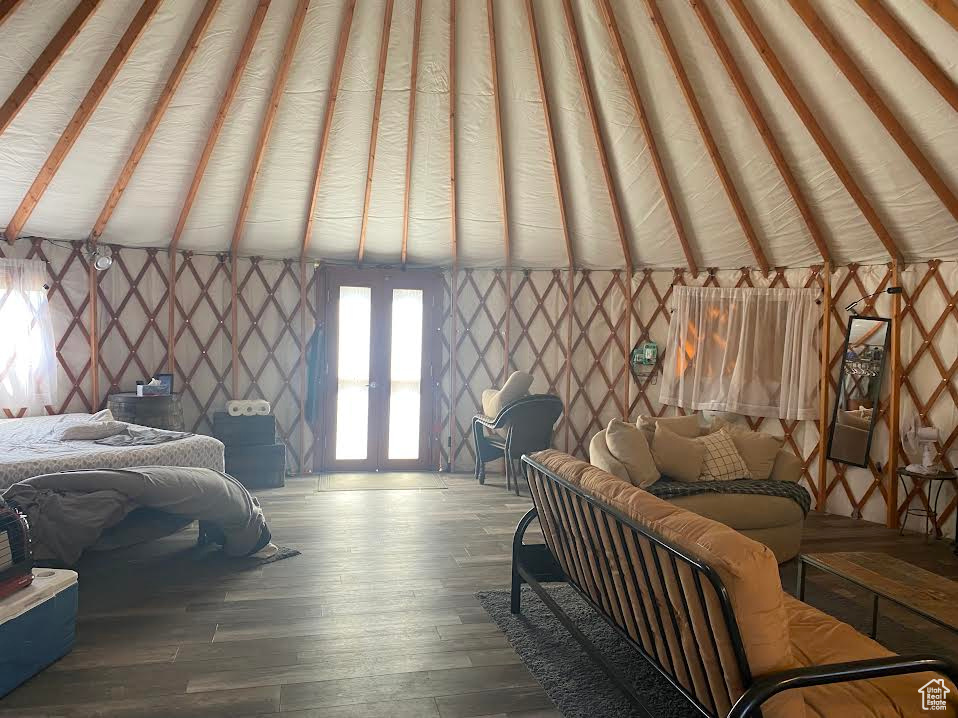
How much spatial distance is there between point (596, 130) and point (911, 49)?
189cm

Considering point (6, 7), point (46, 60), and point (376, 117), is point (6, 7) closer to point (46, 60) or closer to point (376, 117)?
point (46, 60)

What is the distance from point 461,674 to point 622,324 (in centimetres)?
448

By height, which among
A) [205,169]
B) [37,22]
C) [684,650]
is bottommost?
[684,650]

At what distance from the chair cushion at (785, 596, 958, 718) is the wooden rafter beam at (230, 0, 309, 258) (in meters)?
3.55

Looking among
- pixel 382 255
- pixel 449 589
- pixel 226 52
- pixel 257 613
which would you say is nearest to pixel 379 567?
pixel 449 589

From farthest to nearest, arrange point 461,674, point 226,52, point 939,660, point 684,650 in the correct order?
point 226,52 < point 461,674 < point 684,650 < point 939,660

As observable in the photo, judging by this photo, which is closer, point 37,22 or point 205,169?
point 37,22

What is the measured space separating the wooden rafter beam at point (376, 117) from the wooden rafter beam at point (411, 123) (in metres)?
0.15

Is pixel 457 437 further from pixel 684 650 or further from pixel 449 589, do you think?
pixel 684 650

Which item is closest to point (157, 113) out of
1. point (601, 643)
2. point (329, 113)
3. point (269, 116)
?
point (269, 116)

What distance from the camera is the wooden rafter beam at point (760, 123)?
360 centimetres

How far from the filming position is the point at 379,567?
355 centimetres

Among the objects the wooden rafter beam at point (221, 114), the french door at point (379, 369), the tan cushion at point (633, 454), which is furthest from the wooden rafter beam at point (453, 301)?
the tan cushion at point (633, 454)

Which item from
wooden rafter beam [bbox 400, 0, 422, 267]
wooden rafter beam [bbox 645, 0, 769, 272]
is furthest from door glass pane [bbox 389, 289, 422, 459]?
wooden rafter beam [bbox 645, 0, 769, 272]
